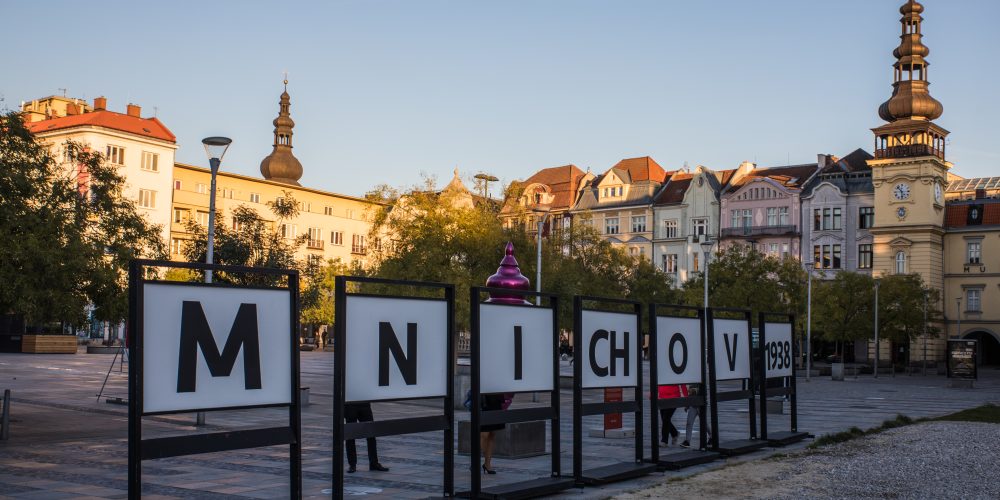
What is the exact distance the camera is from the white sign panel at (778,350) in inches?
738

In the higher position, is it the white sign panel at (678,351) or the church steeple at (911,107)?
the church steeple at (911,107)

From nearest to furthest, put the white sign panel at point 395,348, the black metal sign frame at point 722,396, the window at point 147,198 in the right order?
the white sign panel at point 395,348
the black metal sign frame at point 722,396
the window at point 147,198

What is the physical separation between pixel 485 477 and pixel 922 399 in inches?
1138

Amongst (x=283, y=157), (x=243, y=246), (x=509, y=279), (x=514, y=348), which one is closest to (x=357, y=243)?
(x=283, y=157)

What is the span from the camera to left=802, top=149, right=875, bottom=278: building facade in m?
83.2

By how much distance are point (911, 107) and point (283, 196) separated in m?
57.9

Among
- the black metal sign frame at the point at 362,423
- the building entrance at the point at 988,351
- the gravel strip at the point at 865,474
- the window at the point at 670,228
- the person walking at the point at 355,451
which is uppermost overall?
the window at the point at 670,228

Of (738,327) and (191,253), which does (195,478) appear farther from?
(191,253)

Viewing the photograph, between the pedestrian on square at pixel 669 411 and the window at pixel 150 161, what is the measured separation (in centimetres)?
7922

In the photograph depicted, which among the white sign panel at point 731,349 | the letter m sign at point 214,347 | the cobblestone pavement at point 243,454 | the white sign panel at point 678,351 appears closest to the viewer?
the letter m sign at point 214,347

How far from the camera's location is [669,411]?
1816 centimetres

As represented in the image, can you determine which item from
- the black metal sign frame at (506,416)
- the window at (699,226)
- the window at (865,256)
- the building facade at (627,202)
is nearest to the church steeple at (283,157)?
the building facade at (627,202)

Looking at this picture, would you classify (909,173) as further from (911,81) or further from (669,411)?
(669,411)

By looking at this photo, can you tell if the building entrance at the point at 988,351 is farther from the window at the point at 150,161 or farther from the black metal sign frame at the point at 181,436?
the black metal sign frame at the point at 181,436
